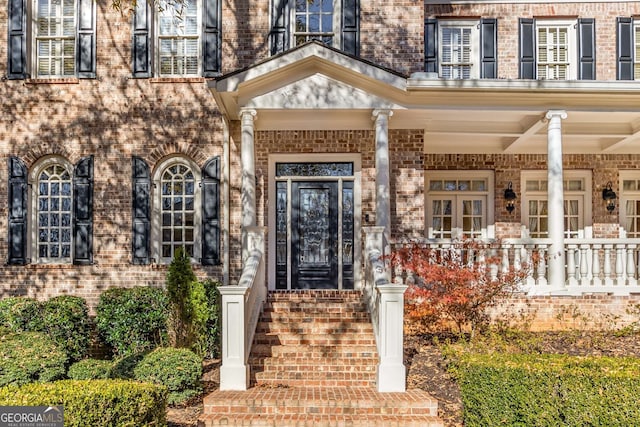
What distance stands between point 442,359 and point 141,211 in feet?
19.2

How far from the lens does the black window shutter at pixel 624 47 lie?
11273 mm

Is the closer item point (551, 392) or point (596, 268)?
point (551, 392)

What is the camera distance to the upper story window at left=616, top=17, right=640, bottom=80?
1127cm

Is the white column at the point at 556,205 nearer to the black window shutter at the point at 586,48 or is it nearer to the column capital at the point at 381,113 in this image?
the column capital at the point at 381,113

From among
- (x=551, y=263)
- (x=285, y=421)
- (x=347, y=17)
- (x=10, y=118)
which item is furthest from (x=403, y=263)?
(x=10, y=118)

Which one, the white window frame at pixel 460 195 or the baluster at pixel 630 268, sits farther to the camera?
the white window frame at pixel 460 195

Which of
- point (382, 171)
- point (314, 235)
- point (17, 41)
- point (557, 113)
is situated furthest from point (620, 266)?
point (17, 41)

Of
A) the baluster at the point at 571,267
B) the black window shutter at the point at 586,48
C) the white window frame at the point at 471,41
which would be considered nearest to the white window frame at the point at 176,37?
the white window frame at the point at 471,41

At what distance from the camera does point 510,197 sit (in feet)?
36.8

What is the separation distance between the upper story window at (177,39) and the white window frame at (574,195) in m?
7.11

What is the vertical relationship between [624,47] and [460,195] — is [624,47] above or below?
above

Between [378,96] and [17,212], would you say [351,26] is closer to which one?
[378,96]

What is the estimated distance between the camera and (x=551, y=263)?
8.48 meters

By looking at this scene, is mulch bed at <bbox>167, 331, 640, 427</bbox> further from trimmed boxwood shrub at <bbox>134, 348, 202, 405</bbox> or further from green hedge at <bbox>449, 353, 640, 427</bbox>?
green hedge at <bbox>449, 353, 640, 427</bbox>
